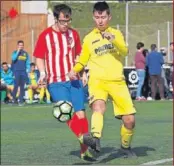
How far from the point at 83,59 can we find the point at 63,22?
605 mm

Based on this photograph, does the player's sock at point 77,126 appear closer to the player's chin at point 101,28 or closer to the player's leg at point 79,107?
the player's leg at point 79,107

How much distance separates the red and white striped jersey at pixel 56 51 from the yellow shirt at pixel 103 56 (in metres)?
0.42

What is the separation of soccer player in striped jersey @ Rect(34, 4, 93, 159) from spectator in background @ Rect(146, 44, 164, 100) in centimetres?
1736

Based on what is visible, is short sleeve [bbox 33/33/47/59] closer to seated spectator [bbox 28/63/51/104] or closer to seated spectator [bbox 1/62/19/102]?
seated spectator [bbox 28/63/51/104]

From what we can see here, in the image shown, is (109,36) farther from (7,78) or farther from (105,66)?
(7,78)

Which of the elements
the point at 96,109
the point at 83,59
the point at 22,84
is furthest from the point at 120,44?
the point at 22,84

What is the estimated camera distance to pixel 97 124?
1035cm

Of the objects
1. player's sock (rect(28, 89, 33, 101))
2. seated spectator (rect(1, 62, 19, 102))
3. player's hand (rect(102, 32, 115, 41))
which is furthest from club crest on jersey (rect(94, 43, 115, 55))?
seated spectator (rect(1, 62, 19, 102))

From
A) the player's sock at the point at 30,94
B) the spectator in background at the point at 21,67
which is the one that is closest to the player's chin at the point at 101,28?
the spectator in background at the point at 21,67

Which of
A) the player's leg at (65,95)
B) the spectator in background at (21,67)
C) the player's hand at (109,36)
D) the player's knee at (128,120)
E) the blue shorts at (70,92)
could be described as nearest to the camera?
the player's hand at (109,36)

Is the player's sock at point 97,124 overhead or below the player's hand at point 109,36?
below

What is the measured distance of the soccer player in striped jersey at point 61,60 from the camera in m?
11.0

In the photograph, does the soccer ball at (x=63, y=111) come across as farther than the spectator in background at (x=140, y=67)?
No

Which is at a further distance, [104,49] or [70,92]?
[70,92]
